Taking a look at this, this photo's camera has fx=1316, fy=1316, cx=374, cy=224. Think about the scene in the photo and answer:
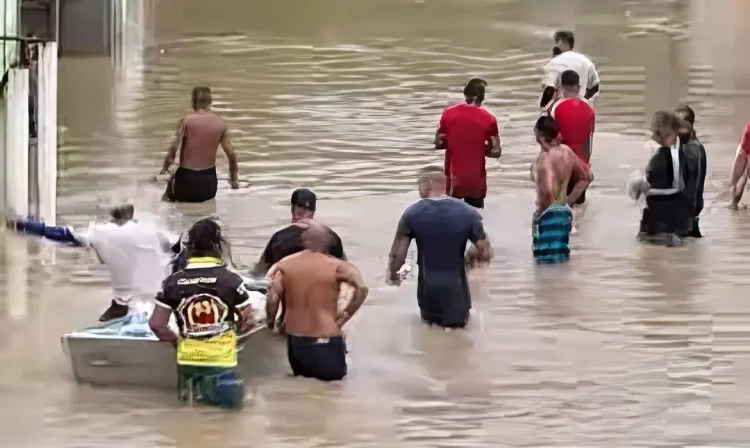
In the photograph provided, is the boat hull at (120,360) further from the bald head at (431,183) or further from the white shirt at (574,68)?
the white shirt at (574,68)

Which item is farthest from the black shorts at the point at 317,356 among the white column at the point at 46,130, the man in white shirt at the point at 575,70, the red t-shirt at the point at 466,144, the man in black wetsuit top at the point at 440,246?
the man in white shirt at the point at 575,70

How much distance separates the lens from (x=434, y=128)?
19.0 m

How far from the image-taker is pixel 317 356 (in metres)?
8.40

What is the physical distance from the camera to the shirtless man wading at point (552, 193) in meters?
11.6

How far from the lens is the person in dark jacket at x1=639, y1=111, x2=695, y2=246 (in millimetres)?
12672

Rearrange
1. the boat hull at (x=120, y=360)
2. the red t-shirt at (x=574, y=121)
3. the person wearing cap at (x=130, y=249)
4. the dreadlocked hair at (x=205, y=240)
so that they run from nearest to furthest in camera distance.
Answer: the dreadlocked hair at (x=205, y=240) → the boat hull at (x=120, y=360) → the person wearing cap at (x=130, y=249) → the red t-shirt at (x=574, y=121)

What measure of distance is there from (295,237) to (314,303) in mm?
776

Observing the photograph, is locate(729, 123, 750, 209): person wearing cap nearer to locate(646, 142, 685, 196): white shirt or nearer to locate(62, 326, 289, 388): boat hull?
locate(646, 142, 685, 196): white shirt

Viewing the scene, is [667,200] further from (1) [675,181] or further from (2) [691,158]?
(2) [691,158]

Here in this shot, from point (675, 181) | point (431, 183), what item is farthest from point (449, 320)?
point (675, 181)

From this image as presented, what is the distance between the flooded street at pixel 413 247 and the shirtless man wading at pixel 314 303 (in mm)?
165

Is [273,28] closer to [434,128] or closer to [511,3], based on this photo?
[511,3]

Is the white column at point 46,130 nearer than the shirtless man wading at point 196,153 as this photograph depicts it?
Yes

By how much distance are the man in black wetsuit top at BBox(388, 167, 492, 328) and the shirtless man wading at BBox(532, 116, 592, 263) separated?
2051 millimetres
